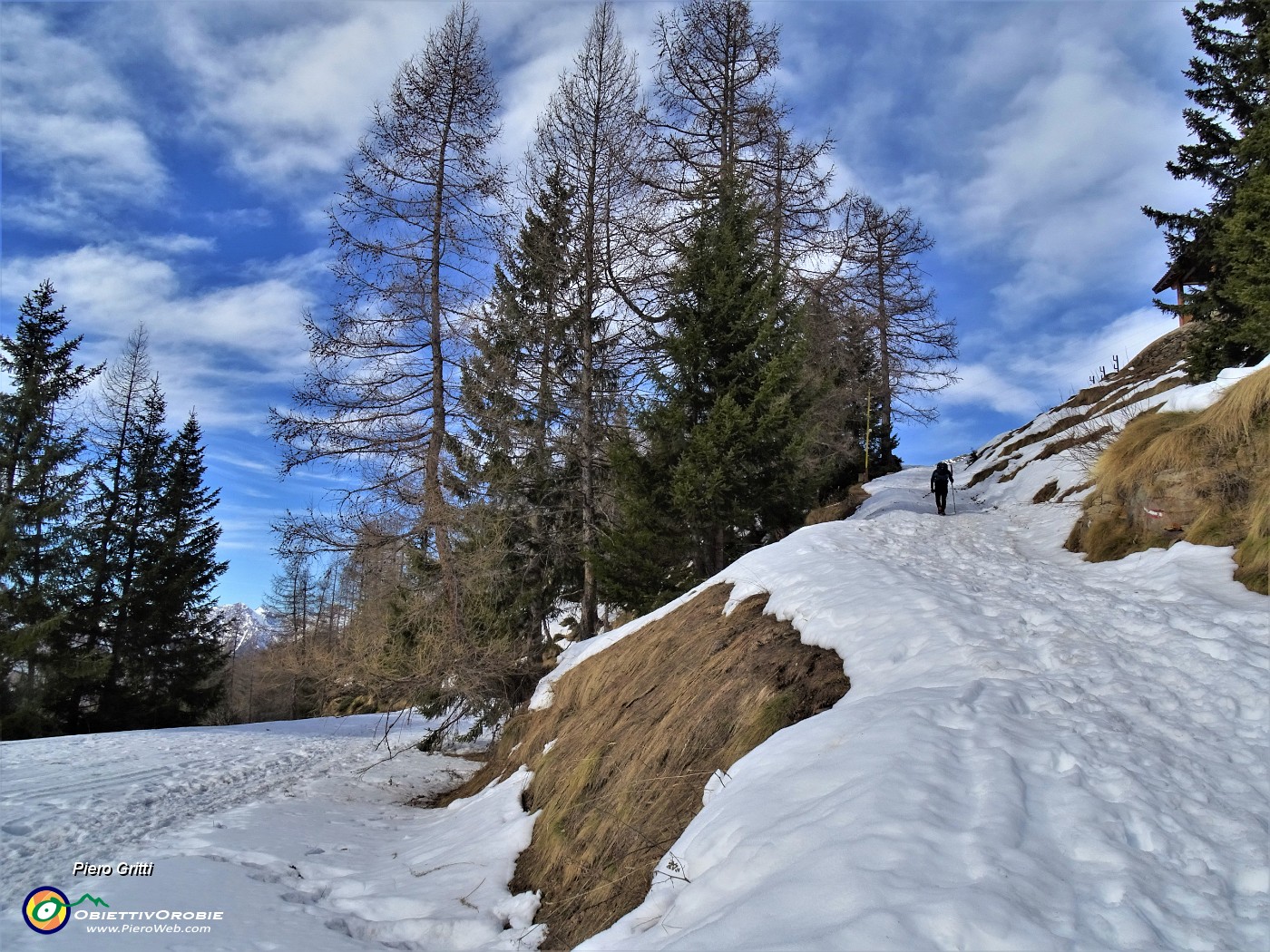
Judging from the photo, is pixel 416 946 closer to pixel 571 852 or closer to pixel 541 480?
pixel 571 852

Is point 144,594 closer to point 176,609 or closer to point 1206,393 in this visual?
point 176,609

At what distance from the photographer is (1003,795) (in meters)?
2.87

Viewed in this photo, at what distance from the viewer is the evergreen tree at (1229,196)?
411 inches

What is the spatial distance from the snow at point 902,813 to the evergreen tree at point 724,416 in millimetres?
2806

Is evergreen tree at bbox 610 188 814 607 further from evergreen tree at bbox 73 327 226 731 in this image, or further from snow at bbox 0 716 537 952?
evergreen tree at bbox 73 327 226 731

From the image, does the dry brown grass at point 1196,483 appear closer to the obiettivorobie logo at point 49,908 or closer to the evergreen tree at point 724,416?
the evergreen tree at point 724,416

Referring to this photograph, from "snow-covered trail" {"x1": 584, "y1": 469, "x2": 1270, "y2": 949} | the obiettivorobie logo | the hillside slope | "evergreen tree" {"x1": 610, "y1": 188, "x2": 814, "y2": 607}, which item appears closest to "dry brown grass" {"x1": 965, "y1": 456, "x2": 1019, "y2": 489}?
"evergreen tree" {"x1": 610, "y1": 188, "x2": 814, "y2": 607}

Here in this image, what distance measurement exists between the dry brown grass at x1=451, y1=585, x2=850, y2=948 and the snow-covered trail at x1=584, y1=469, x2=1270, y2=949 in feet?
1.28

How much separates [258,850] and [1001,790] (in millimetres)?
6972

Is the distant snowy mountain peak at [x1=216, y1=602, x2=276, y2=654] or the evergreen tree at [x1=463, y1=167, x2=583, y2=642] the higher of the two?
the evergreen tree at [x1=463, y1=167, x2=583, y2=642]

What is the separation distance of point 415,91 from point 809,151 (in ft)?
31.8

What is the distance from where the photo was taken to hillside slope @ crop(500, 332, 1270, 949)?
227 cm

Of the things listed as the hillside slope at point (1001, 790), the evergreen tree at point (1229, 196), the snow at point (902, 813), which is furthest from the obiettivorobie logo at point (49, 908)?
the evergreen tree at point (1229, 196)

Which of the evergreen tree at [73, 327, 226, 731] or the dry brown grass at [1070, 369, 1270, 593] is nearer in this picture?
the dry brown grass at [1070, 369, 1270, 593]
